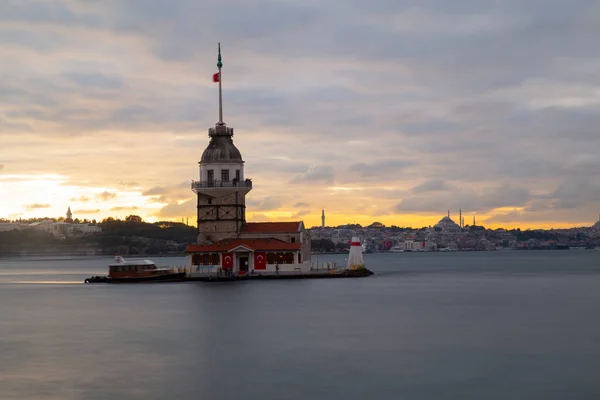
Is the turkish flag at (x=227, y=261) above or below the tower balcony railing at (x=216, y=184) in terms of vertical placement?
below

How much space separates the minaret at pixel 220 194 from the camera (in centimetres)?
7881

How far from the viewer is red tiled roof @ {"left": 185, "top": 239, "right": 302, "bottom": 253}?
75.4 m

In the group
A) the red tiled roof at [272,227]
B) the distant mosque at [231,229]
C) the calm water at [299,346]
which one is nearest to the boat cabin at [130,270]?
the distant mosque at [231,229]

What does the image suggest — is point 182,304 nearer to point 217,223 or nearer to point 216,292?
point 216,292

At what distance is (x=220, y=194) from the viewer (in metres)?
79.1

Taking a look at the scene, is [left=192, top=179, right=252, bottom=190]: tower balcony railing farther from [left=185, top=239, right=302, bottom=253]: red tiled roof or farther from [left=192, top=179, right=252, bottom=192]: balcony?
[left=185, top=239, right=302, bottom=253]: red tiled roof

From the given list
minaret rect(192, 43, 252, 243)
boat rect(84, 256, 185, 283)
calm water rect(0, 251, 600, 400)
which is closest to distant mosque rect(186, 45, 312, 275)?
minaret rect(192, 43, 252, 243)

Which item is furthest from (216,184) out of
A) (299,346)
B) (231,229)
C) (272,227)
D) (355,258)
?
(299,346)

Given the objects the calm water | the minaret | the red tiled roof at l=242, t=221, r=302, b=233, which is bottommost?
the calm water

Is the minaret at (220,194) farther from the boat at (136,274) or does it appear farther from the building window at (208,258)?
the boat at (136,274)

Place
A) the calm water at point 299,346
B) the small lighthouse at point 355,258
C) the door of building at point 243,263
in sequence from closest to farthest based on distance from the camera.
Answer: the calm water at point 299,346 → the door of building at point 243,263 → the small lighthouse at point 355,258

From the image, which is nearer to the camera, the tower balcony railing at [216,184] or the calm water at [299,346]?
the calm water at [299,346]

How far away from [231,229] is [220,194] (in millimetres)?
3318

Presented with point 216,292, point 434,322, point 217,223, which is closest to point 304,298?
point 216,292
